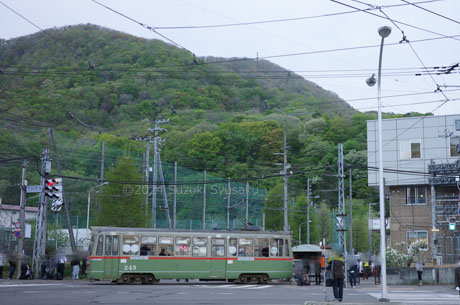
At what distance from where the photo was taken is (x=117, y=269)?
96.9 feet

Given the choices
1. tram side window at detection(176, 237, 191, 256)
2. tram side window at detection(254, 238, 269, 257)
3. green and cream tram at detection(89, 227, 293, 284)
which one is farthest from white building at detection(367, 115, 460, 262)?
tram side window at detection(176, 237, 191, 256)

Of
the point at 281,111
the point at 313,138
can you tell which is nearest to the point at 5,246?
the point at 313,138

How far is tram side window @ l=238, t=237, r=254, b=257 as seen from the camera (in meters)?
32.0

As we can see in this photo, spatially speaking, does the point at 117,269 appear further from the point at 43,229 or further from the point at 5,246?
the point at 5,246

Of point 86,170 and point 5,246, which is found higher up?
point 86,170

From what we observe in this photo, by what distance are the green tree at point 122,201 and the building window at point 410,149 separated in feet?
70.6

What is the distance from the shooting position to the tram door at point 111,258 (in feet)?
96.6

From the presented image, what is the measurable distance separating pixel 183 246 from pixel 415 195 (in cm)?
2274

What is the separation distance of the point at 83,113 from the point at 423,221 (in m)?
45.7

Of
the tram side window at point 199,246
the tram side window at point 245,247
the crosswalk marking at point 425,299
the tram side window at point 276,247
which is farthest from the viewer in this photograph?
the tram side window at point 276,247

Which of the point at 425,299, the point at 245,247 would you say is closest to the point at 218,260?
the point at 245,247

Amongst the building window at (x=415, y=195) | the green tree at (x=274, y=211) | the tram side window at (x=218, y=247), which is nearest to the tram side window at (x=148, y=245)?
the tram side window at (x=218, y=247)

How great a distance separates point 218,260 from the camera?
31.5m

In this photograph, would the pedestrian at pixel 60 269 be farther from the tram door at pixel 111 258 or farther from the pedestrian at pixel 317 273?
the pedestrian at pixel 317 273
